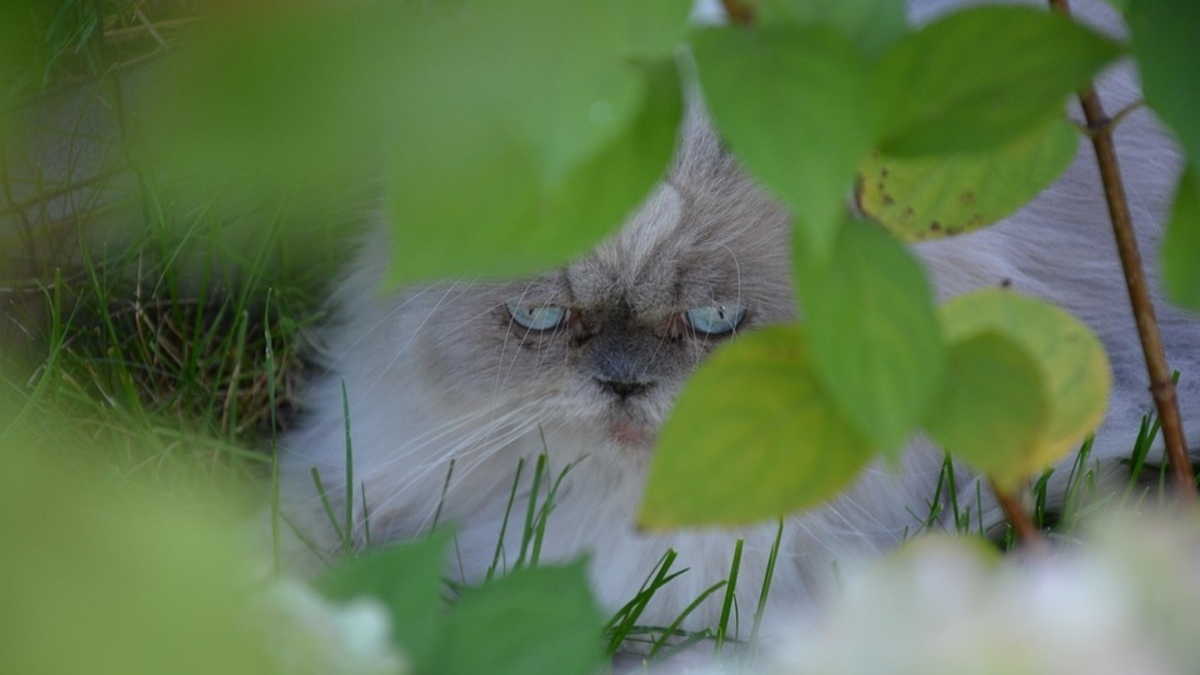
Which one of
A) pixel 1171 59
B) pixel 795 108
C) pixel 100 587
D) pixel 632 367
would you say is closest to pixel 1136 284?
pixel 1171 59

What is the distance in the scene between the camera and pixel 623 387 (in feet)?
4.75

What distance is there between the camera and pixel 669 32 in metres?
0.43

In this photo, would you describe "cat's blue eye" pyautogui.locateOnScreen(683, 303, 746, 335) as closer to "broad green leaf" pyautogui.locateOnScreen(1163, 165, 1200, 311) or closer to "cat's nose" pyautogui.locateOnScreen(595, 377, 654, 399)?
"cat's nose" pyautogui.locateOnScreen(595, 377, 654, 399)

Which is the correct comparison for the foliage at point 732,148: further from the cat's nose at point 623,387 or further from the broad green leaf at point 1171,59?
the cat's nose at point 623,387

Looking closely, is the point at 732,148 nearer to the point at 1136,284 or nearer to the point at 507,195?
the point at 507,195

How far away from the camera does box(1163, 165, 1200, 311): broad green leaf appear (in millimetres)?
583

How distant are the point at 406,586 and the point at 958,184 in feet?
1.24

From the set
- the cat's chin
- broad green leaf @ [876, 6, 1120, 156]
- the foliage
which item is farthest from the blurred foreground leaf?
the cat's chin

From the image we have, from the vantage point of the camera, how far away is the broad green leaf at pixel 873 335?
49 cm

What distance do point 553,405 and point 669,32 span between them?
3.65 ft

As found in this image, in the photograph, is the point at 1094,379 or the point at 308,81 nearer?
the point at 308,81

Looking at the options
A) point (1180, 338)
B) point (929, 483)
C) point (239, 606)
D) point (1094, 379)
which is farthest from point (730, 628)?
point (239, 606)

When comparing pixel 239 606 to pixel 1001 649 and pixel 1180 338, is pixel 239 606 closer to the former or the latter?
pixel 1001 649

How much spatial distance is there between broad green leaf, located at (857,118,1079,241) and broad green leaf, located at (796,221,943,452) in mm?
A: 157
